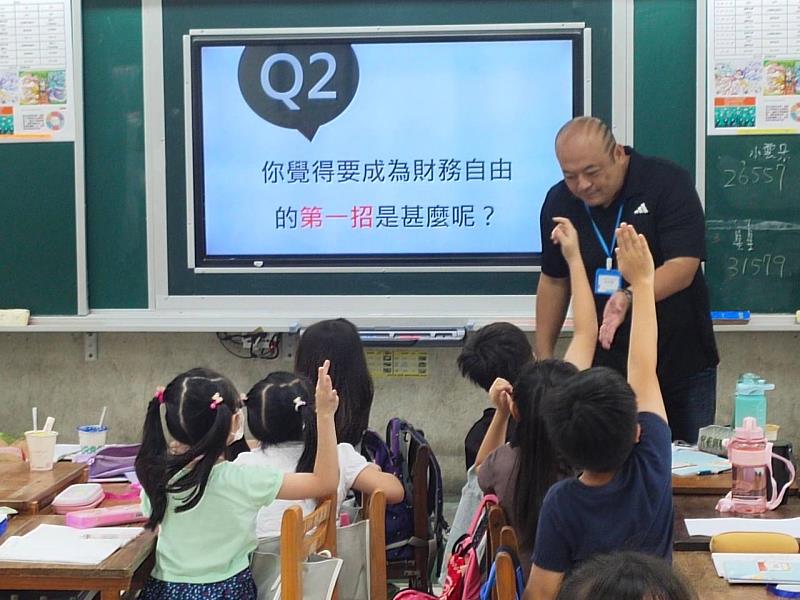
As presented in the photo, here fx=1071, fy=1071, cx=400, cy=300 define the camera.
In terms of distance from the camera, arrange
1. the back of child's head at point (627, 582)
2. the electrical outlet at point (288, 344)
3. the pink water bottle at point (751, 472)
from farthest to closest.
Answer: the electrical outlet at point (288, 344) < the pink water bottle at point (751, 472) < the back of child's head at point (627, 582)

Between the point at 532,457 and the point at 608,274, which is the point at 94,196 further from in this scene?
the point at 532,457

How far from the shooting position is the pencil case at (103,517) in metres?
2.46

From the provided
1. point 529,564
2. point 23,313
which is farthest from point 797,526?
point 23,313

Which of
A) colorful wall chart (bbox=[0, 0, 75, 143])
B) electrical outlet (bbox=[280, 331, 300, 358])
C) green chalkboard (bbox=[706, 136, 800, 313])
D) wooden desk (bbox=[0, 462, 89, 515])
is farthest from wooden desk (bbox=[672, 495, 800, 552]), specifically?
colorful wall chart (bbox=[0, 0, 75, 143])

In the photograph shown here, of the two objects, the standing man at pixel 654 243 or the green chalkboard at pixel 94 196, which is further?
the green chalkboard at pixel 94 196

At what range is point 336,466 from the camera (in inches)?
98.0

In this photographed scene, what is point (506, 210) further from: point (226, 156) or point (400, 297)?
point (226, 156)

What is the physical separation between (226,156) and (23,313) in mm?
1024

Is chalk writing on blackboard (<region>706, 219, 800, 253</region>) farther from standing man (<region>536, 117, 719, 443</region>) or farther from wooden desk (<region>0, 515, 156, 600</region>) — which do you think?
wooden desk (<region>0, 515, 156, 600</region>)

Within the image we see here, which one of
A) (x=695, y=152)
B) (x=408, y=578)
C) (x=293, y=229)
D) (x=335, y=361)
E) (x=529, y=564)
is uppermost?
(x=695, y=152)

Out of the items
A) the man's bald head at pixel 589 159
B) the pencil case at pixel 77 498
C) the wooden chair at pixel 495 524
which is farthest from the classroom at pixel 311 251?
the wooden chair at pixel 495 524

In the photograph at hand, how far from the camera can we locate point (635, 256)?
2.03 metres

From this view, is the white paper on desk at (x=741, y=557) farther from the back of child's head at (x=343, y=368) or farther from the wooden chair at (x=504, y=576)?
the back of child's head at (x=343, y=368)

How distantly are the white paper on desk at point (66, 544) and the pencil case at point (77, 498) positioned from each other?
0.13m
